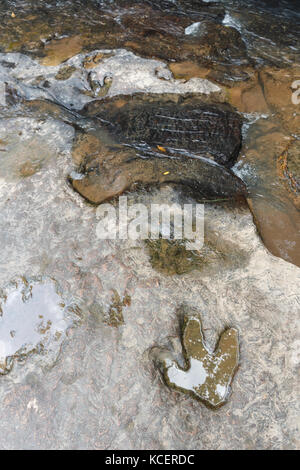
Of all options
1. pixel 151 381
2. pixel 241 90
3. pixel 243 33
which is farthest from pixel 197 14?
pixel 151 381

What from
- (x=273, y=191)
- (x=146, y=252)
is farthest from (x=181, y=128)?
(x=146, y=252)

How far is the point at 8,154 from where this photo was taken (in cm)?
347

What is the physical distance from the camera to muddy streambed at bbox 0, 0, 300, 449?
219 cm

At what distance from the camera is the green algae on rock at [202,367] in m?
2.24

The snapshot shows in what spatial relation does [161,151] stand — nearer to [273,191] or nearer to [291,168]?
[273,191]

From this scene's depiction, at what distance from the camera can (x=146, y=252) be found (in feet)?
9.12

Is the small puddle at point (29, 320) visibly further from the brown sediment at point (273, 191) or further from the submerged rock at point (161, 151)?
the brown sediment at point (273, 191)

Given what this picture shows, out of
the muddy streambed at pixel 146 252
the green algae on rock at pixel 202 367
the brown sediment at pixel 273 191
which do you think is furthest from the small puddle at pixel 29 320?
the brown sediment at pixel 273 191

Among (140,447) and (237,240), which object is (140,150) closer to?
(237,240)

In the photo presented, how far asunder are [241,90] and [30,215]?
3115 mm

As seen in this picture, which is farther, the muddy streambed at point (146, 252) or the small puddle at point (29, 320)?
the small puddle at point (29, 320)

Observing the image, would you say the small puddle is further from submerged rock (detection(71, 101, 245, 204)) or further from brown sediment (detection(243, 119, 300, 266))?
brown sediment (detection(243, 119, 300, 266))

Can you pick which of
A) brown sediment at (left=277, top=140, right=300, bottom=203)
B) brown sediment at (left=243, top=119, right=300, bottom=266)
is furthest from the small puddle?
brown sediment at (left=277, top=140, right=300, bottom=203)

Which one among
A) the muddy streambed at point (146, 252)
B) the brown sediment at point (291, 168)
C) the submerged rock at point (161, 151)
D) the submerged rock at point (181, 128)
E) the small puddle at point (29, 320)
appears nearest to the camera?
the muddy streambed at point (146, 252)
